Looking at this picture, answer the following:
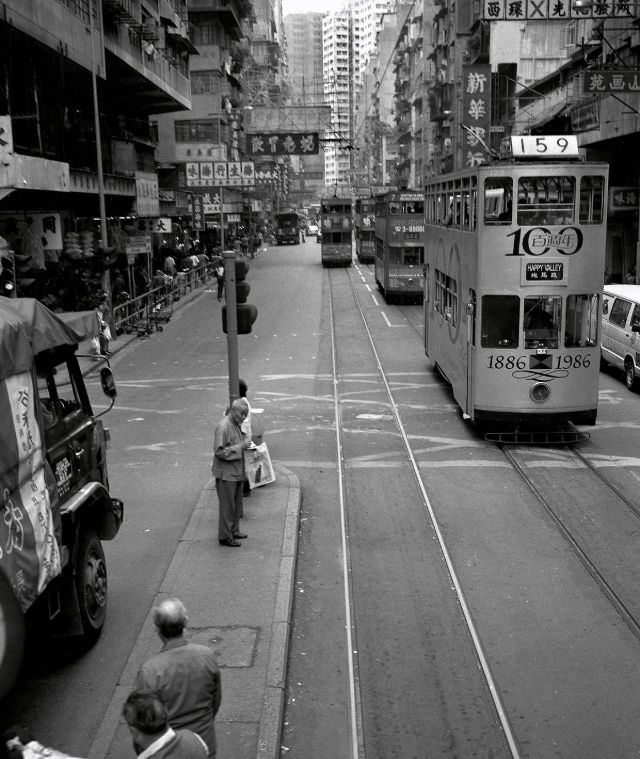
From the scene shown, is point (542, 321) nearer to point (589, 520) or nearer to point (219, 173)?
point (589, 520)

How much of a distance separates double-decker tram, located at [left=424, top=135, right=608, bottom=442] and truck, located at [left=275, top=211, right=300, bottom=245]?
82.3 metres

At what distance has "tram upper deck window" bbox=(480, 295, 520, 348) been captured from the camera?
14.4 metres

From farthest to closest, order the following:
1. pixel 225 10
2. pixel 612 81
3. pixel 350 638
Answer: pixel 225 10 < pixel 612 81 < pixel 350 638

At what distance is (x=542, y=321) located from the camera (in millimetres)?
14500

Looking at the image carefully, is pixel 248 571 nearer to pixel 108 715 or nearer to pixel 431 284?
pixel 108 715

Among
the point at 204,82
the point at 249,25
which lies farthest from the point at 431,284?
the point at 249,25

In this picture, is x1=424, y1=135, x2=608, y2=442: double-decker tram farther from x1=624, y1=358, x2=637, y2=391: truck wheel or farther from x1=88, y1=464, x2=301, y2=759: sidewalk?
x1=624, y1=358, x2=637, y2=391: truck wheel

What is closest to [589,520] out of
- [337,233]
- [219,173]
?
[219,173]

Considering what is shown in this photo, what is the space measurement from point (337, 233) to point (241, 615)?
53.0 metres

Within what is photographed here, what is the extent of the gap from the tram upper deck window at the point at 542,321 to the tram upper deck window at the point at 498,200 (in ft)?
4.30

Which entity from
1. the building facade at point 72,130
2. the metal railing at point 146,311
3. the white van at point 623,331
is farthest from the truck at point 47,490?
the metal railing at point 146,311

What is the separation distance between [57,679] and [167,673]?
2.62m

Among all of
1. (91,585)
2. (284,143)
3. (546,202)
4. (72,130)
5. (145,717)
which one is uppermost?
(284,143)

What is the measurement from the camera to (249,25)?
92.5m
